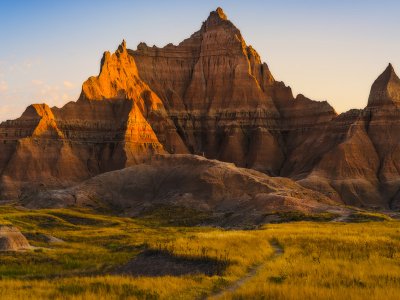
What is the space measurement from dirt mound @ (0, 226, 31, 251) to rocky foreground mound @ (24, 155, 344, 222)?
62684 mm

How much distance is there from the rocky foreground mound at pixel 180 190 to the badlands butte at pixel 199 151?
0.30m

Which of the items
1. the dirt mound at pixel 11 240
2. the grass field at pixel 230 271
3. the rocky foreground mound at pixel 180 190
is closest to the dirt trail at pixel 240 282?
the grass field at pixel 230 271

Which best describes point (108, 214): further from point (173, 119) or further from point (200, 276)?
point (200, 276)

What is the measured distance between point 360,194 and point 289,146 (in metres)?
41.9

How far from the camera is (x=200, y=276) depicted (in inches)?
1221

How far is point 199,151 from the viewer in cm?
19212

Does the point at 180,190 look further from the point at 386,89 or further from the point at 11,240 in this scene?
the point at 11,240

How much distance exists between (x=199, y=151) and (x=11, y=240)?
139968 millimetres

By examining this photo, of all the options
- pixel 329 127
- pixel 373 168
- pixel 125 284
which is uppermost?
pixel 329 127

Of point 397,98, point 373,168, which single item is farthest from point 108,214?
point 397,98

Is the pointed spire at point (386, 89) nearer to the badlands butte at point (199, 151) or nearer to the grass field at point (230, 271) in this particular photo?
the badlands butte at point (199, 151)

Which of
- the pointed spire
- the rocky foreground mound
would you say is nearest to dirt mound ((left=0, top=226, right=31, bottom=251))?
the rocky foreground mound

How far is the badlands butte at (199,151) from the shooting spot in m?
134

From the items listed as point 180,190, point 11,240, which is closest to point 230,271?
point 11,240
